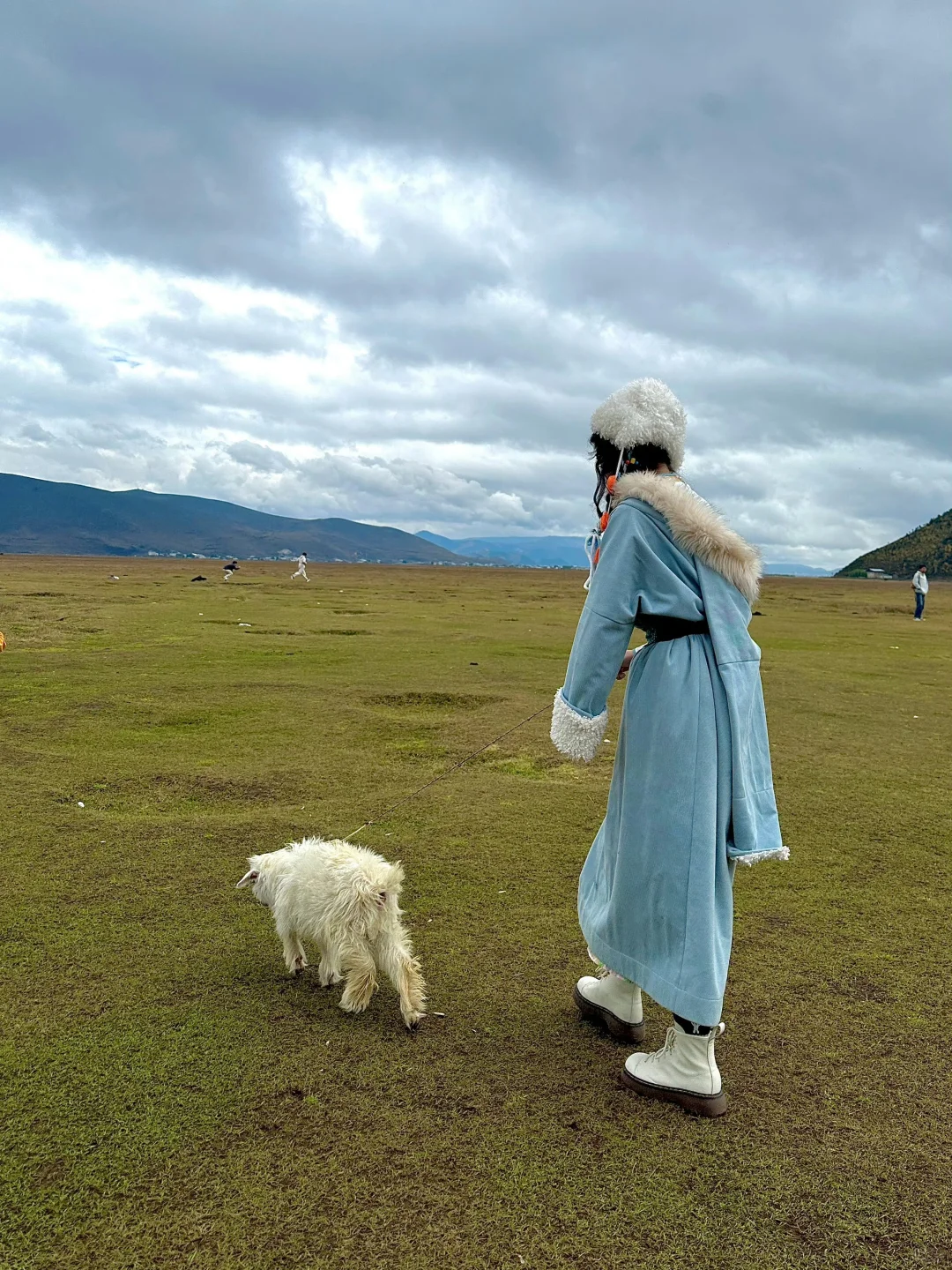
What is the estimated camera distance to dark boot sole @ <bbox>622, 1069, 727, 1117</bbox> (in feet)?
10.2

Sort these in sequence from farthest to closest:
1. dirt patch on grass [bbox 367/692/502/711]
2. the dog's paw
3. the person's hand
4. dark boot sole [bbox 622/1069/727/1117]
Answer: dirt patch on grass [bbox 367/692/502/711]
the dog's paw
the person's hand
dark boot sole [bbox 622/1069/727/1117]

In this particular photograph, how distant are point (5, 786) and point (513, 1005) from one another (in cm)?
472

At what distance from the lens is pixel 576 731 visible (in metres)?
3.37

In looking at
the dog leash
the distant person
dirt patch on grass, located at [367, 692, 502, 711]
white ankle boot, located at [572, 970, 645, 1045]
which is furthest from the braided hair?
the distant person

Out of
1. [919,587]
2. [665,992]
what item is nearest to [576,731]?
[665,992]

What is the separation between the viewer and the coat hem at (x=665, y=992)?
313 centimetres

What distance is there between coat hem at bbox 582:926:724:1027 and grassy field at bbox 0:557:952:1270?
361mm

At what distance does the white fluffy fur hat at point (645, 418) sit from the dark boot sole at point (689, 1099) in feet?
8.07

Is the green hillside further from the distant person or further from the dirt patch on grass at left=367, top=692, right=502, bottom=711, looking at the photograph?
the dirt patch on grass at left=367, top=692, right=502, bottom=711

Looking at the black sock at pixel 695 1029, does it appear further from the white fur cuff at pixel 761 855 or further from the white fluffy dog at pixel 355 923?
the white fluffy dog at pixel 355 923

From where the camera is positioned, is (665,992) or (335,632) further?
(335,632)

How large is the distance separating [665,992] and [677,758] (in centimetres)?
88

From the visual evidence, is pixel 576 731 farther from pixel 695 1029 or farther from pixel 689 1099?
pixel 689 1099

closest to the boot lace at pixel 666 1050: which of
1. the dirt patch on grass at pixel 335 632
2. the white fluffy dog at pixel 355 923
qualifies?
the white fluffy dog at pixel 355 923
